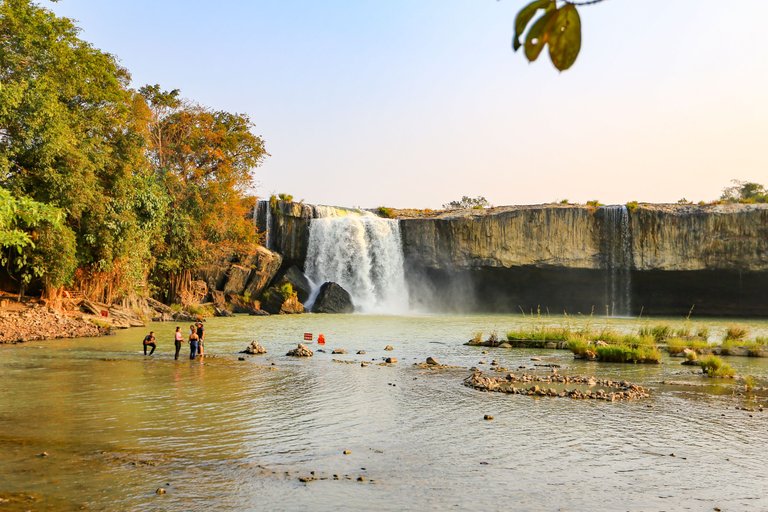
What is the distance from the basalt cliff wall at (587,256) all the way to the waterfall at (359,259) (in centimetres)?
128

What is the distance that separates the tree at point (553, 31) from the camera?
5.91ft

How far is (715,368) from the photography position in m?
16.2

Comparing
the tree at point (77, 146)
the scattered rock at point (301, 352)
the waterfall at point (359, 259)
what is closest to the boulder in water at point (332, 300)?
the waterfall at point (359, 259)

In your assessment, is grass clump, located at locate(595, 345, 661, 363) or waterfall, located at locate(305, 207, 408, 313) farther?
waterfall, located at locate(305, 207, 408, 313)

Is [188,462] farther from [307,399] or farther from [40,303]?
[40,303]

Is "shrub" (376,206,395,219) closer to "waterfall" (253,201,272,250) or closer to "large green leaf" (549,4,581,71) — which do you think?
"waterfall" (253,201,272,250)

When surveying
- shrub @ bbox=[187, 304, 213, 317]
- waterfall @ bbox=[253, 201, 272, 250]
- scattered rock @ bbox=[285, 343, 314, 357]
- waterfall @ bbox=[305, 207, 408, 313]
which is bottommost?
scattered rock @ bbox=[285, 343, 314, 357]

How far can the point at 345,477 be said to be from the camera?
7715 mm

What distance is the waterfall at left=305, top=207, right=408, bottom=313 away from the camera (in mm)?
48559

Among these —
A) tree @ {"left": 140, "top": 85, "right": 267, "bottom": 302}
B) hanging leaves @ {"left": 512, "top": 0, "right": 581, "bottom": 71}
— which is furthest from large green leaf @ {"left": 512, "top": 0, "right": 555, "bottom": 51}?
tree @ {"left": 140, "top": 85, "right": 267, "bottom": 302}

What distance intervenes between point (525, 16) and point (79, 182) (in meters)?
27.5

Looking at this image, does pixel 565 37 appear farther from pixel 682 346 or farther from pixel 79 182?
pixel 79 182

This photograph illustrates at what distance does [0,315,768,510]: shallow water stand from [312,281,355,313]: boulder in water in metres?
28.0

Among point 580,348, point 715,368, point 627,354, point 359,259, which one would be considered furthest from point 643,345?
point 359,259
